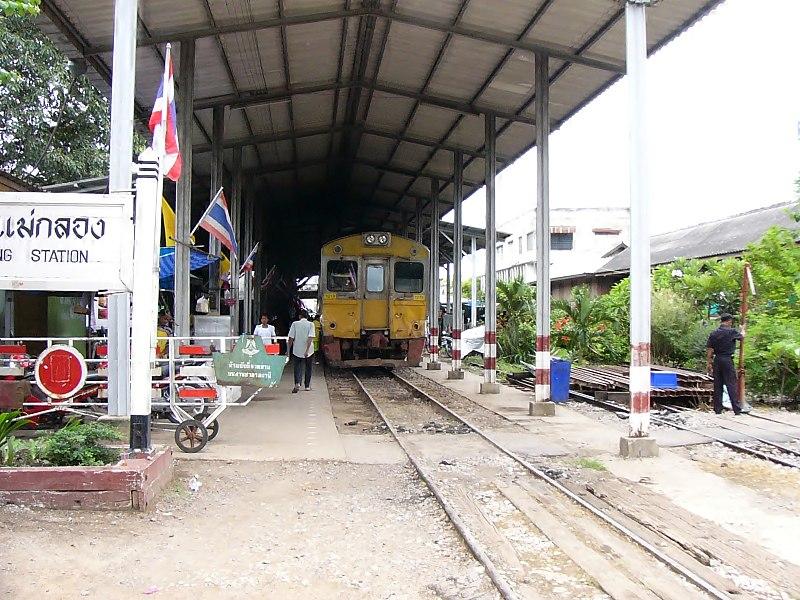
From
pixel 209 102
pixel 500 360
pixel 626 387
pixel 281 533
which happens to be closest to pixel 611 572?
pixel 281 533

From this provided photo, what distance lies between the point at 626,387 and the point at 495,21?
6.73 metres

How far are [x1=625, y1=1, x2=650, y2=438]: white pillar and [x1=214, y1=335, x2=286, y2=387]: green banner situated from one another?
13.1 feet

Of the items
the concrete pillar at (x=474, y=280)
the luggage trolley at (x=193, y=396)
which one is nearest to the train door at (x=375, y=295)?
the luggage trolley at (x=193, y=396)

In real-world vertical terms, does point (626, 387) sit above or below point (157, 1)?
below

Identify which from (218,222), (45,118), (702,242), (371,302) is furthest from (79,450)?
(702,242)

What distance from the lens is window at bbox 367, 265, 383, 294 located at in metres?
17.9

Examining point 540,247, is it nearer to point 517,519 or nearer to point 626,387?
point 626,387

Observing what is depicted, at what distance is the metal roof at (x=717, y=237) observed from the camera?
827 inches

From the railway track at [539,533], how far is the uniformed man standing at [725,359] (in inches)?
158

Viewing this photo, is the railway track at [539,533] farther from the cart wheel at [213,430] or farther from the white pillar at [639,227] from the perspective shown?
the cart wheel at [213,430]

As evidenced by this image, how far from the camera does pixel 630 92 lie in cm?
845

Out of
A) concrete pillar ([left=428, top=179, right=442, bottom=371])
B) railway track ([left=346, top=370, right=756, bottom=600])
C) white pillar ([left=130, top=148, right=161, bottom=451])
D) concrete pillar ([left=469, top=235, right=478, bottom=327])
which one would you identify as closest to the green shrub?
white pillar ([left=130, top=148, right=161, bottom=451])

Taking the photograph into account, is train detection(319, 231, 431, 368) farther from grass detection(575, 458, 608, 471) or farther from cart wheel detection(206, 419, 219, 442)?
grass detection(575, 458, 608, 471)

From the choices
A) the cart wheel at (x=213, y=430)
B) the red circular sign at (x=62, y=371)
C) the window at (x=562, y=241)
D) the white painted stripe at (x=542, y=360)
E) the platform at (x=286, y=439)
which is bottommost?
the platform at (x=286, y=439)
